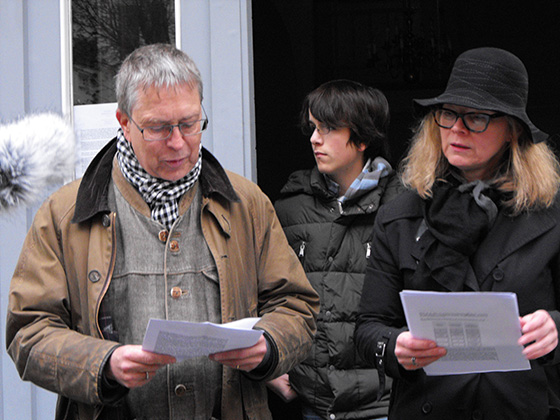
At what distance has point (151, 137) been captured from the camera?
2.11 m

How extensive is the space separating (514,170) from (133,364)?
127 cm

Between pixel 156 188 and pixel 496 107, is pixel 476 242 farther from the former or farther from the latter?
pixel 156 188

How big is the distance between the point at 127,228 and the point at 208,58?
1.38m

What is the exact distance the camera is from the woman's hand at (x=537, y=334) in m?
1.85

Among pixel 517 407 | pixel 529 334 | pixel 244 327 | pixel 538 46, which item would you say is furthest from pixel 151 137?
pixel 538 46

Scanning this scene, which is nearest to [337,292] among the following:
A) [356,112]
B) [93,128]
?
[356,112]

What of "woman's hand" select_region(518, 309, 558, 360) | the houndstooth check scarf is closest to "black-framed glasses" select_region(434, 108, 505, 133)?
"woman's hand" select_region(518, 309, 558, 360)

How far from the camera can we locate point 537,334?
1853 millimetres

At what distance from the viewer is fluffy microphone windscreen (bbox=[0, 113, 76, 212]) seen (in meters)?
1.84

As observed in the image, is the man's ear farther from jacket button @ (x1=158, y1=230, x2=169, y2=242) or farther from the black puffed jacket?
the black puffed jacket

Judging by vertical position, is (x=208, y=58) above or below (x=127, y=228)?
above

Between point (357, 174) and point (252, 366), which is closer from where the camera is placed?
point (252, 366)

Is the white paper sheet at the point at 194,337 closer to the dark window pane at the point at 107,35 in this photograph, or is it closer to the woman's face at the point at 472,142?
the woman's face at the point at 472,142

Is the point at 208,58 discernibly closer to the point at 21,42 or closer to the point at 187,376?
the point at 21,42
